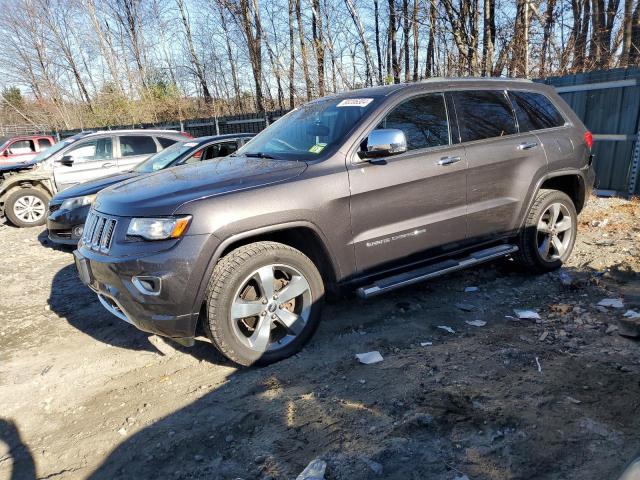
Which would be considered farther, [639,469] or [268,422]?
[268,422]

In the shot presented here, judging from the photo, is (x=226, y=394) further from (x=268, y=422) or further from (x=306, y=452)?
(x=306, y=452)

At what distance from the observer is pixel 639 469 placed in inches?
45.2

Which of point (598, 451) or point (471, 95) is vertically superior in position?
point (471, 95)

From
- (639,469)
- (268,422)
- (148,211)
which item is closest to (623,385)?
(639,469)

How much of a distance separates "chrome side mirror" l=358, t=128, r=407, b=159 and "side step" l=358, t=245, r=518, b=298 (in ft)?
3.27

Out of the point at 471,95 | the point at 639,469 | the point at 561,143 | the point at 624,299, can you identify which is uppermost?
the point at 471,95

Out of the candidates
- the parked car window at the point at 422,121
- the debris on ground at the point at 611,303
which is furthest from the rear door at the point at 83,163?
the debris on ground at the point at 611,303

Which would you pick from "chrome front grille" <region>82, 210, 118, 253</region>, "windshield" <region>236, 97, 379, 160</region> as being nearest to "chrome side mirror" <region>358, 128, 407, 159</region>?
"windshield" <region>236, 97, 379, 160</region>

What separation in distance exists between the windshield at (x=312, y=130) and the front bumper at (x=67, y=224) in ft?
11.1

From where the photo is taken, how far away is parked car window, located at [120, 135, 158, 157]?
9.27 m

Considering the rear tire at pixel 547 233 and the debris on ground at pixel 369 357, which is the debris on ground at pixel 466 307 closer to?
the rear tire at pixel 547 233

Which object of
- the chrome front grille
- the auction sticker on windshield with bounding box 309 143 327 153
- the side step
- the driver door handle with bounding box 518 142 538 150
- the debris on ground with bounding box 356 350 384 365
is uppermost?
the auction sticker on windshield with bounding box 309 143 327 153

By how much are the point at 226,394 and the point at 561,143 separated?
4.01 m

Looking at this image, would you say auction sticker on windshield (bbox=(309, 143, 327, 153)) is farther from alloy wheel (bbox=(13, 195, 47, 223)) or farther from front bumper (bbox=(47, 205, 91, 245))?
alloy wheel (bbox=(13, 195, 47, 223))
